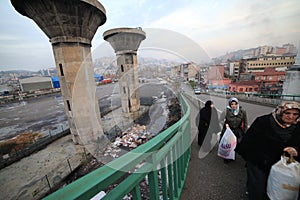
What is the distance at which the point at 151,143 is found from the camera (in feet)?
3.76

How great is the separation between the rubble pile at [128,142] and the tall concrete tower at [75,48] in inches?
46.6

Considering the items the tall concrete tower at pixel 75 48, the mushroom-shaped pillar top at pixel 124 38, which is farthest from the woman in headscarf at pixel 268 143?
the mushroom-shaped pillar top at pixel 124 38

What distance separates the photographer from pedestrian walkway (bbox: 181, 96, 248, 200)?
186cm

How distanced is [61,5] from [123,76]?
256 inches

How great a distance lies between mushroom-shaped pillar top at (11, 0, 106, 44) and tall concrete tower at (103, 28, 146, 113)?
3785mm

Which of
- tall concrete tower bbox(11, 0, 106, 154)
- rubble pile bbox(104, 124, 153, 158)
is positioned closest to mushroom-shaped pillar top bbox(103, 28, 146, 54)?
tall concrete tower bbox(11, 0, 106, 154)

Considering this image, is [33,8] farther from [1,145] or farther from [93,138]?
[1,145]

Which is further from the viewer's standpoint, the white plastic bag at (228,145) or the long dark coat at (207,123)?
the long dark coat at (207,123)

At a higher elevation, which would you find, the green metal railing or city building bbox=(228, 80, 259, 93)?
the green metal railing

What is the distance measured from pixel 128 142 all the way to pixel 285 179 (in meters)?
7.19

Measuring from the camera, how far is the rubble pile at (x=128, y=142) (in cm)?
714

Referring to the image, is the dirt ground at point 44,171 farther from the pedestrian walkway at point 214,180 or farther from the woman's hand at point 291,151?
the woman's hand at point 291,151

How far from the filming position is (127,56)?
38.1ft

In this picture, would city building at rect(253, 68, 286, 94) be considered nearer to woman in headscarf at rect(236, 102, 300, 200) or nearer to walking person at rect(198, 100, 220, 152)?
walking person at rect(198, 100, 220, 152)
